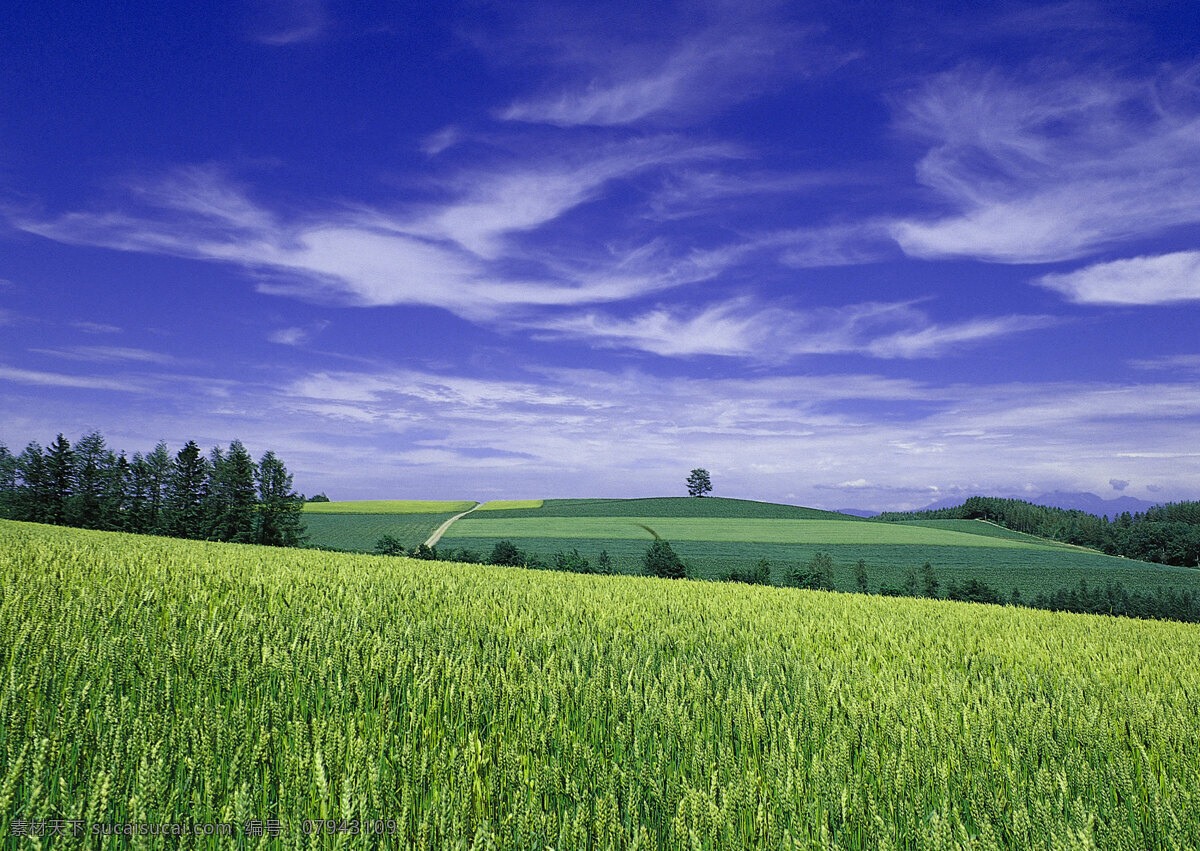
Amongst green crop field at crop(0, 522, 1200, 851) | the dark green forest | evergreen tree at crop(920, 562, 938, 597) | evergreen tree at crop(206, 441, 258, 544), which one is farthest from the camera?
the dark green forest

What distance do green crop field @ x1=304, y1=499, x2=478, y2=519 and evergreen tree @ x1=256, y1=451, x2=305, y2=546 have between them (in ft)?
78.6

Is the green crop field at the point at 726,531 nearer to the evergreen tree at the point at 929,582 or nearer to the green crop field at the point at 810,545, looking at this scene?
the green crop field at the point at 810,545

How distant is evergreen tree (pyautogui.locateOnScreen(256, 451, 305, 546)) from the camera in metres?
46.7

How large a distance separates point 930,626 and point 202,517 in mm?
54829

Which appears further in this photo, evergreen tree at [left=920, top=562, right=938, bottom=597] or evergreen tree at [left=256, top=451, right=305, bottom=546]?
evergreen tree at [left=256, top=451, right=305, bottom=546]

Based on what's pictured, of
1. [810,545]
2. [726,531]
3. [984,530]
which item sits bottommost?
[984,530]

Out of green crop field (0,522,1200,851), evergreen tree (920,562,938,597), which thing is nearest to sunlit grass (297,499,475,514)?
evergreen tree (920,562,938,597)

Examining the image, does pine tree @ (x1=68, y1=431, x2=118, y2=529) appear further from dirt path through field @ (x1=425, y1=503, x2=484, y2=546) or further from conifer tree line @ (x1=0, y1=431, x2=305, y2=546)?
dirt path through field @ (x1=425, y1=503, x2=484, y2=546)

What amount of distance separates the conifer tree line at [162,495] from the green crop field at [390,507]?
17.4 m

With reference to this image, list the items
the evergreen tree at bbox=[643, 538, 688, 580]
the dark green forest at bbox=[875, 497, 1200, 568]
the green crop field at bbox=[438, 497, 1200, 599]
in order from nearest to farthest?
1. the evergreen tree at bbox=[643, 538, 688, 580]
2. the green crop field at bbox=[438, 497, 1200, 599]
3. the dark green forest at bbox=[875, 497, 1200, 568]

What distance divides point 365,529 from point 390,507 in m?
23.2

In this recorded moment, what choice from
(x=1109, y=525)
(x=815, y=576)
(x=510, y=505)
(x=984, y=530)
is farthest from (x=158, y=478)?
(x=1109, y=525)

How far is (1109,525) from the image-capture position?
78562 millimetres

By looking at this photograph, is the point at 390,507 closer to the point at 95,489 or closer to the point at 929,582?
the point at 95,489
